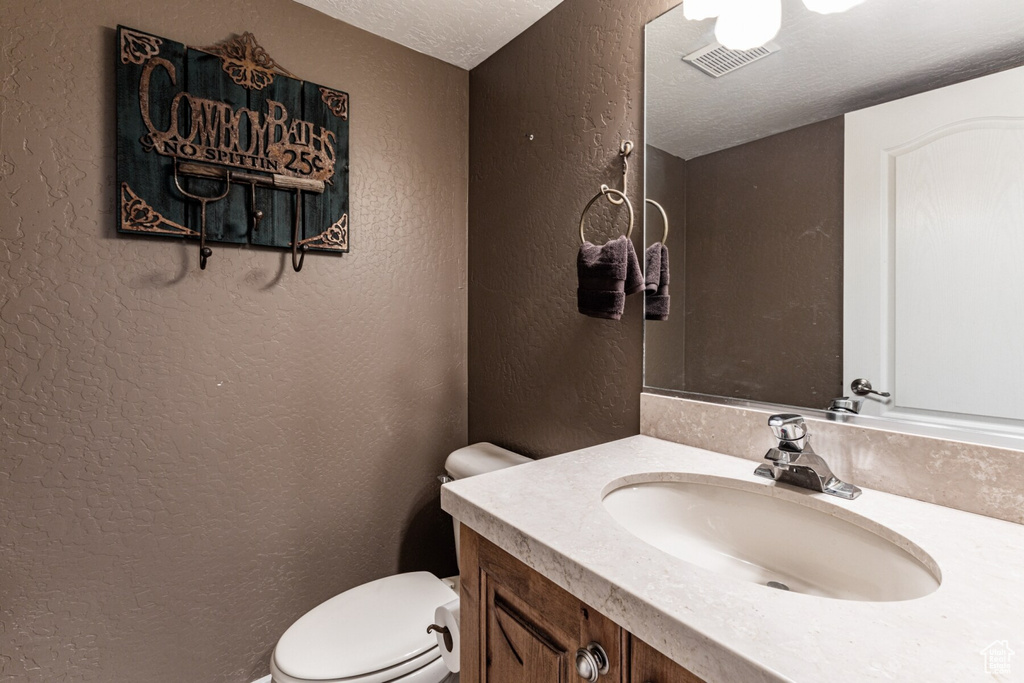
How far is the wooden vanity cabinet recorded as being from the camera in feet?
1.84

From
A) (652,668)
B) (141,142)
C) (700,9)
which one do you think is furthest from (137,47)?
(652,668)

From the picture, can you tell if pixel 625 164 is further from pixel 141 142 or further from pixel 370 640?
pixel 370 640

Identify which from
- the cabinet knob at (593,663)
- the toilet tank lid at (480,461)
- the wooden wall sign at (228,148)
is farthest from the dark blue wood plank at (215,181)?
the cabinet knob at (593,663)

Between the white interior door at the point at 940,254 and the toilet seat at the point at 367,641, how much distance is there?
1.13 meters

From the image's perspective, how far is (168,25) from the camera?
1287 mm

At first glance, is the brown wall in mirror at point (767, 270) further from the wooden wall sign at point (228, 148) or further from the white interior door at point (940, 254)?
the wooden wall sign at point (228, 148)

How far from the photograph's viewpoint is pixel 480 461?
1586 mm

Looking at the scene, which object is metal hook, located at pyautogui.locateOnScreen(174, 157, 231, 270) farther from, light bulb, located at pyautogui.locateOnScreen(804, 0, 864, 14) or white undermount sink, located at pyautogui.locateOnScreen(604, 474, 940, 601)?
light bulb, located at pyautogui.locateOnScreen(804, 0, 864, 14)

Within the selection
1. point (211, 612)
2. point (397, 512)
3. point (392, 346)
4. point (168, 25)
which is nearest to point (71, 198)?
point (168, 25)

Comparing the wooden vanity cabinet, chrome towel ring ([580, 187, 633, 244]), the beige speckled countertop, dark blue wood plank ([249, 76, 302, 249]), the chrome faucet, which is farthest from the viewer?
dark blue wood plank ([249, 76, 302, 249])

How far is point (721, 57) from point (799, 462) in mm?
913

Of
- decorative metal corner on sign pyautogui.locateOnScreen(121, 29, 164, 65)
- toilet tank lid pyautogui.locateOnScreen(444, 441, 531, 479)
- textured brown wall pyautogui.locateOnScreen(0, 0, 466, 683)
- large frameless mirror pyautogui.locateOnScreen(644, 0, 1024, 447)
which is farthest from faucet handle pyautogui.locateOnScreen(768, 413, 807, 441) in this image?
decorative metal corner on sign pyautogui.locateOnScreen(121, 29, 164, 65)

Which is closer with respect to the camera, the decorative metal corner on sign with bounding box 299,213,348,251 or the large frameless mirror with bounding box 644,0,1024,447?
the large frameless mirror with bounding box 644,0,1024,447

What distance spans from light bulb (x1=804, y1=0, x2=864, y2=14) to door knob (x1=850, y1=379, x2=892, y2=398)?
717mm
